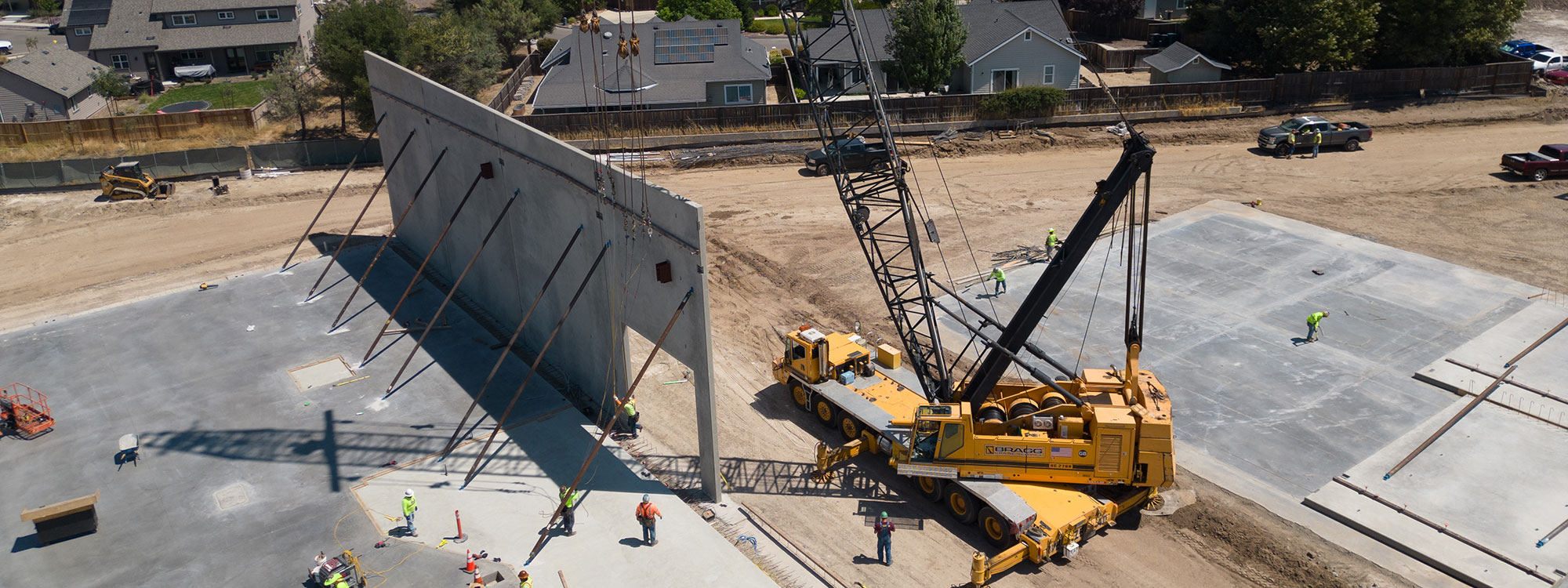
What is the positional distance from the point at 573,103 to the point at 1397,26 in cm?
4569

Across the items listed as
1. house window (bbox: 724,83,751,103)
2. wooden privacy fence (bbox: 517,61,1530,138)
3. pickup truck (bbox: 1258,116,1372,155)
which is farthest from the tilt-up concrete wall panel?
pickup truck (bbox: 1258,116,1372,155)

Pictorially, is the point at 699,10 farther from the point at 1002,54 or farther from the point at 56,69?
the point at 56,69

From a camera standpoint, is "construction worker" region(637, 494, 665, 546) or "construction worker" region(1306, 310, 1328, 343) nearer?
"construction worker" region(637, 494, 665, 546)

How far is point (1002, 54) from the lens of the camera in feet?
187

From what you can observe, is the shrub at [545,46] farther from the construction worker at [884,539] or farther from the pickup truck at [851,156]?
the construction worker at [884,539]

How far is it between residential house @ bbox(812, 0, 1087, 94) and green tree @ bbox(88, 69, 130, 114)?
140ft

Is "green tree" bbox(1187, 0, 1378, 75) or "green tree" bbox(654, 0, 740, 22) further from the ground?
"green tree" bbox(654, 0, 740, 22)

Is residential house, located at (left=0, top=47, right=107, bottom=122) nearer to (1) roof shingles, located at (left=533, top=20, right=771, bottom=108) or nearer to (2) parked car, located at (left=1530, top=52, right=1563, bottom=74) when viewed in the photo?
(1) roof shingles, located at (left=533, top=20, right=771, bottom=108)

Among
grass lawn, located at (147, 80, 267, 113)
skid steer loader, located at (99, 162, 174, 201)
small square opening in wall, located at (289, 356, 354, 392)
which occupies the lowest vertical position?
small square opening in wall, located at (289, 356, 354, 392)

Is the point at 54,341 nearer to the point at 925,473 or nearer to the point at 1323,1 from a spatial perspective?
the point at 925,473

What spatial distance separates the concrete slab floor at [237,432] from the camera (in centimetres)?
2120

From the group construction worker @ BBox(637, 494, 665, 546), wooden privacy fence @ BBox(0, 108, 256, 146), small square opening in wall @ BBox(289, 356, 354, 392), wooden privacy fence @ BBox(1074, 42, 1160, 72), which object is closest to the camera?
construction worker @ BBox(637, 494, 665, 546)

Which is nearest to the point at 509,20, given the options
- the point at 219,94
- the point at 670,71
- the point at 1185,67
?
the point at 670,71

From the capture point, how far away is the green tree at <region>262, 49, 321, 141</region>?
181ft
